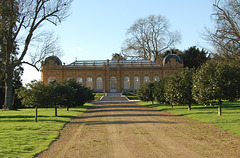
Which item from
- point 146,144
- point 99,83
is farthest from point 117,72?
point 146,144

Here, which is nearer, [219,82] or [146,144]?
[146,144]

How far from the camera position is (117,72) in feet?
205

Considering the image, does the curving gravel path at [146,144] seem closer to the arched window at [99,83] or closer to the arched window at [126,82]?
the arched window at [99,83]

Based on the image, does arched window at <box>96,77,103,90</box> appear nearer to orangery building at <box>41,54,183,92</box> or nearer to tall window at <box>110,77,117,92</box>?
orangery building at <box>41,54,183,92</box>

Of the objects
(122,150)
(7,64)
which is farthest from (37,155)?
(7,64)

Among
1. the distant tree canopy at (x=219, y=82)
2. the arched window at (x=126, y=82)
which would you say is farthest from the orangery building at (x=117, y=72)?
the distant tree canopy at (x=219, y=82)

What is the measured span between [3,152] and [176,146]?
185 inches

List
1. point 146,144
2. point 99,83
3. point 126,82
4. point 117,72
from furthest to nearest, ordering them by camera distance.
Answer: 1. point 126,82
2. point 117,72
3. point 99,83
4. point 146,144

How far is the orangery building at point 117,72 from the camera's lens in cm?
6141

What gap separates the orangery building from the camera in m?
61.4

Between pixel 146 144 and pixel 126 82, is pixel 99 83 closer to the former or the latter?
pixel 126 82

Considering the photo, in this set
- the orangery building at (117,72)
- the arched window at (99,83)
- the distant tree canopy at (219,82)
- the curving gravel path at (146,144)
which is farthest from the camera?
the arched window at (99,83)

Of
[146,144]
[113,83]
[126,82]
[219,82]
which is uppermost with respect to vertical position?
[126,82]

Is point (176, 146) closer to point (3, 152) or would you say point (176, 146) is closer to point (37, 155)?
point (37, 155)
